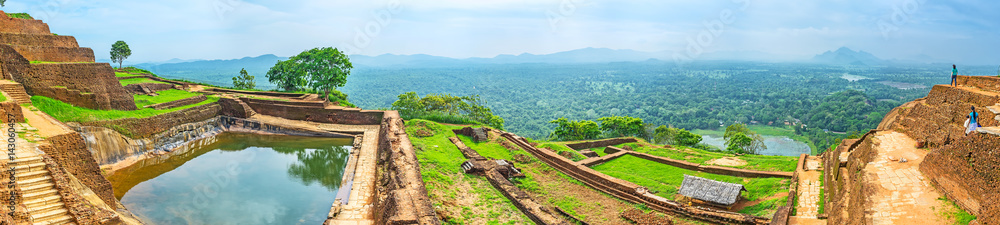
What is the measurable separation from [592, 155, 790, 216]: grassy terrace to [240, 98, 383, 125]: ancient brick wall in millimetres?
15449

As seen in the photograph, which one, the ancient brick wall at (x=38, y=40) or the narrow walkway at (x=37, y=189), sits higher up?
the ancient brick wall at (x=38, y=40)

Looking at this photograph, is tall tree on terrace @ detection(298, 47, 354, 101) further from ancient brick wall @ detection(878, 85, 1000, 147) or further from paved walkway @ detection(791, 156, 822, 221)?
ancient brick wall @ detection(878, 85, 1000, 147)

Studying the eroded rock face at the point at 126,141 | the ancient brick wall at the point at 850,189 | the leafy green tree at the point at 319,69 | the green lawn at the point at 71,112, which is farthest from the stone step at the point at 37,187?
the leafy green tree at the point at 319,69

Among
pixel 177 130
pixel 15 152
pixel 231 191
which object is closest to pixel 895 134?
pixel 231 191

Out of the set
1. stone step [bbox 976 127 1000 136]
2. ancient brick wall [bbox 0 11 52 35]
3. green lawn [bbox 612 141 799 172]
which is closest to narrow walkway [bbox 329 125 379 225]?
green lawn [bbox 612 141 799 172]

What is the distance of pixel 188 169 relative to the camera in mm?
18891

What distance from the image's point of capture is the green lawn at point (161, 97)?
2485cm

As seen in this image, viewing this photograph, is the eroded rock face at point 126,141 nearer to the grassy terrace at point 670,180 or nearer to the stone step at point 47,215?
the stone step at point 47,215

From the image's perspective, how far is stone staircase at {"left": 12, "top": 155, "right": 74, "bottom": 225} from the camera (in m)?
9.45

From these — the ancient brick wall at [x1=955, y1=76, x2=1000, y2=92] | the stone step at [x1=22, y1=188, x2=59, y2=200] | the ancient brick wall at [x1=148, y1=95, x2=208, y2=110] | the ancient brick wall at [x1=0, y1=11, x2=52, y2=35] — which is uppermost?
the ancient brick wall at [x1=0, y1=11, x2=52, y2=35]

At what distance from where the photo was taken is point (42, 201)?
381 inches

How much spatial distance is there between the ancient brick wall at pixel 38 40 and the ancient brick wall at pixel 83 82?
61.2 inches

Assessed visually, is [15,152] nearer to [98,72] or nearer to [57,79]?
[57,79]

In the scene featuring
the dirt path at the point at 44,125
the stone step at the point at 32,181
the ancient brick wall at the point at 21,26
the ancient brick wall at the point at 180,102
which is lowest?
the stone step at the point at 32,181
